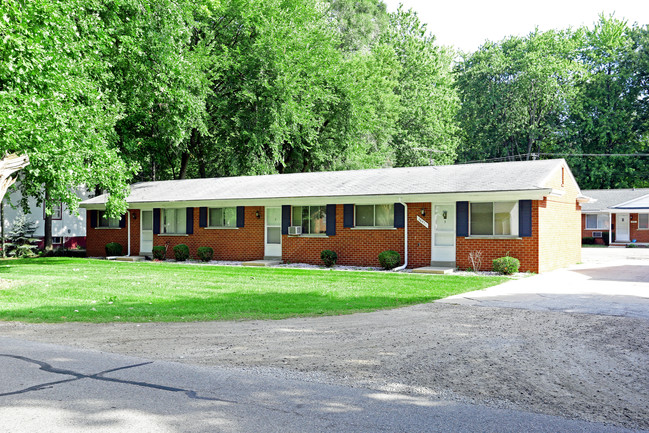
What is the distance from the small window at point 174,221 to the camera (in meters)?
24.8

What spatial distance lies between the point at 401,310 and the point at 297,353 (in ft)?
12.8

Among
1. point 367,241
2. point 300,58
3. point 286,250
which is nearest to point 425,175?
point 367,241

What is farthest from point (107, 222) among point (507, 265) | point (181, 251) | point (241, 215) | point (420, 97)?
point (420, 97)

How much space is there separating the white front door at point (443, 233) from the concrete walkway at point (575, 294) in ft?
10.4

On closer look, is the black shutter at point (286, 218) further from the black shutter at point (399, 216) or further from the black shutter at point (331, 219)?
the black shutter at point (399, 216)

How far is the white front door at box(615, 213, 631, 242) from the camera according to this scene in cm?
3766

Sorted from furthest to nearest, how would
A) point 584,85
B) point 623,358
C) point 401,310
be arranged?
1. point 584,85
2. point 401,310
3. point 623,358

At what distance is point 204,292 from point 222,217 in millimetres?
10907

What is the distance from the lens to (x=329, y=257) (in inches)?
807

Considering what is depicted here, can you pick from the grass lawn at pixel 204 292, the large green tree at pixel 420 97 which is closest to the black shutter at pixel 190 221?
the grass lawn at pixel 204 292

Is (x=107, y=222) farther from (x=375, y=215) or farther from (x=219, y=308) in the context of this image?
(x=219, y=308)

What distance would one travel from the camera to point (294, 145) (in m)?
34.1

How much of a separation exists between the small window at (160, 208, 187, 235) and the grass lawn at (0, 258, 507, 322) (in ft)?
18.8

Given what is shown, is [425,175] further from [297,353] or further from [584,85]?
[584,85]
